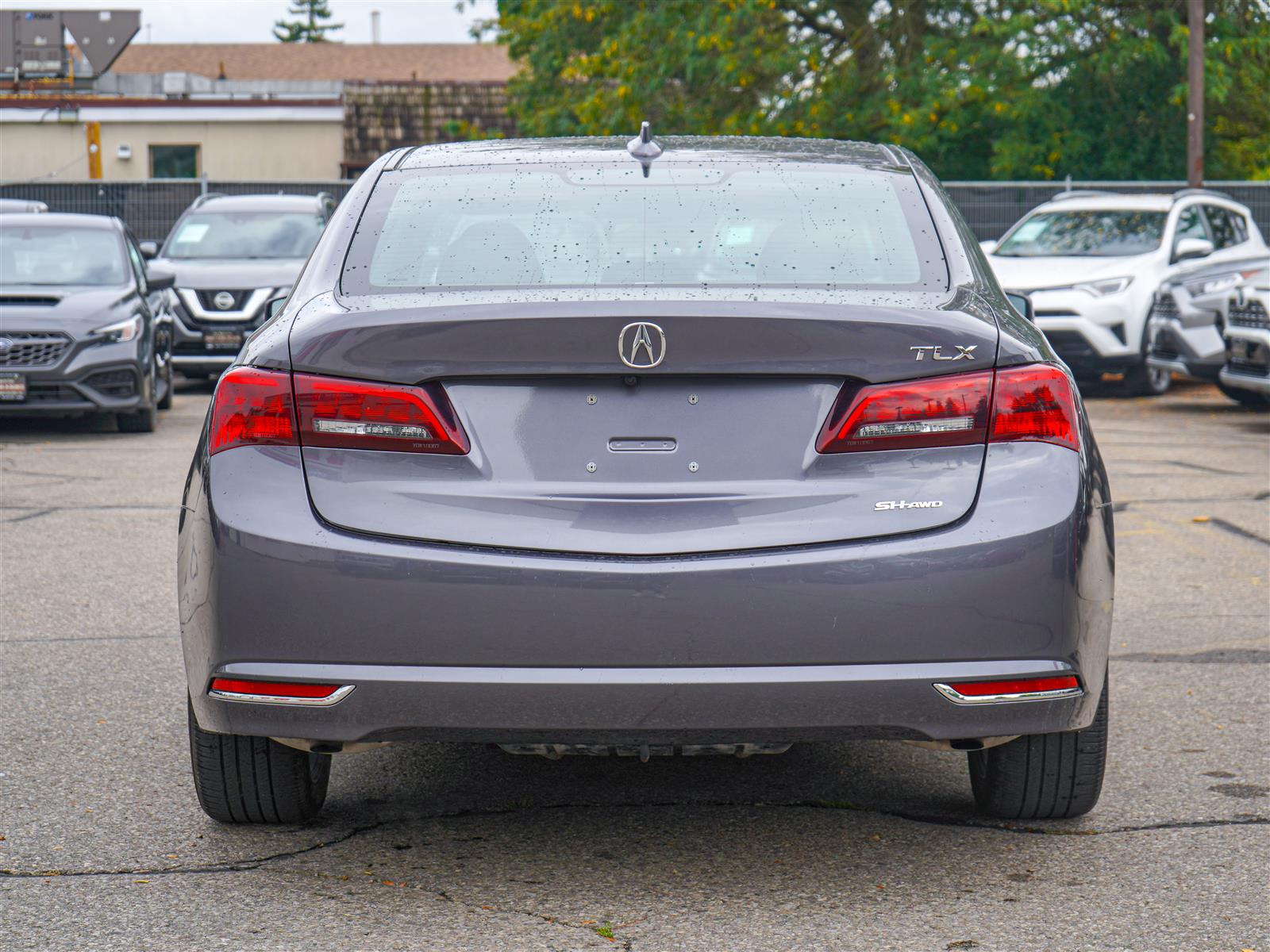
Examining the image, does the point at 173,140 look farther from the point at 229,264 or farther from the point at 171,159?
the point at 229,264

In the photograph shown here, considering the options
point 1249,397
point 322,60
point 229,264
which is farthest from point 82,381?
point 322,60

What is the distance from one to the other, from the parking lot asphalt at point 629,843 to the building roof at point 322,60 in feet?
216

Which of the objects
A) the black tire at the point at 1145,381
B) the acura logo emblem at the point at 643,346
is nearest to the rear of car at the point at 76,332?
the black tire at the point at 1145,381

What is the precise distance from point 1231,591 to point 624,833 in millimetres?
3830

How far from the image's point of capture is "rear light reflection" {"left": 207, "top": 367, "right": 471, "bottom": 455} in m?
3.37

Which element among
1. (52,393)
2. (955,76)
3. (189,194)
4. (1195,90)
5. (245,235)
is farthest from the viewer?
(955,76)

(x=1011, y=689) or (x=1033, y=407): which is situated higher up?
(x=1033, y=407)

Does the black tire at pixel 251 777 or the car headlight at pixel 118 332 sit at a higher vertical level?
the black tire at pixel 251 777

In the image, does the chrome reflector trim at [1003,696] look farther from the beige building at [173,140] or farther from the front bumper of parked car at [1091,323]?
the beige building at [173,140]

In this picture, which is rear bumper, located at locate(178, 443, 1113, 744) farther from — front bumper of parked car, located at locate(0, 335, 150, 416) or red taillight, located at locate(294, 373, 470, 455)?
front bumper of parked car, located at locate(0, 335, 150, 416)

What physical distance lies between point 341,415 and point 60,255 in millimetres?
10810

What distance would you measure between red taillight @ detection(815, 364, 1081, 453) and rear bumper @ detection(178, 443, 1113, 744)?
2.3 inches

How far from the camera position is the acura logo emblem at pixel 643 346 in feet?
11.0

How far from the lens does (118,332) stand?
12.4m
